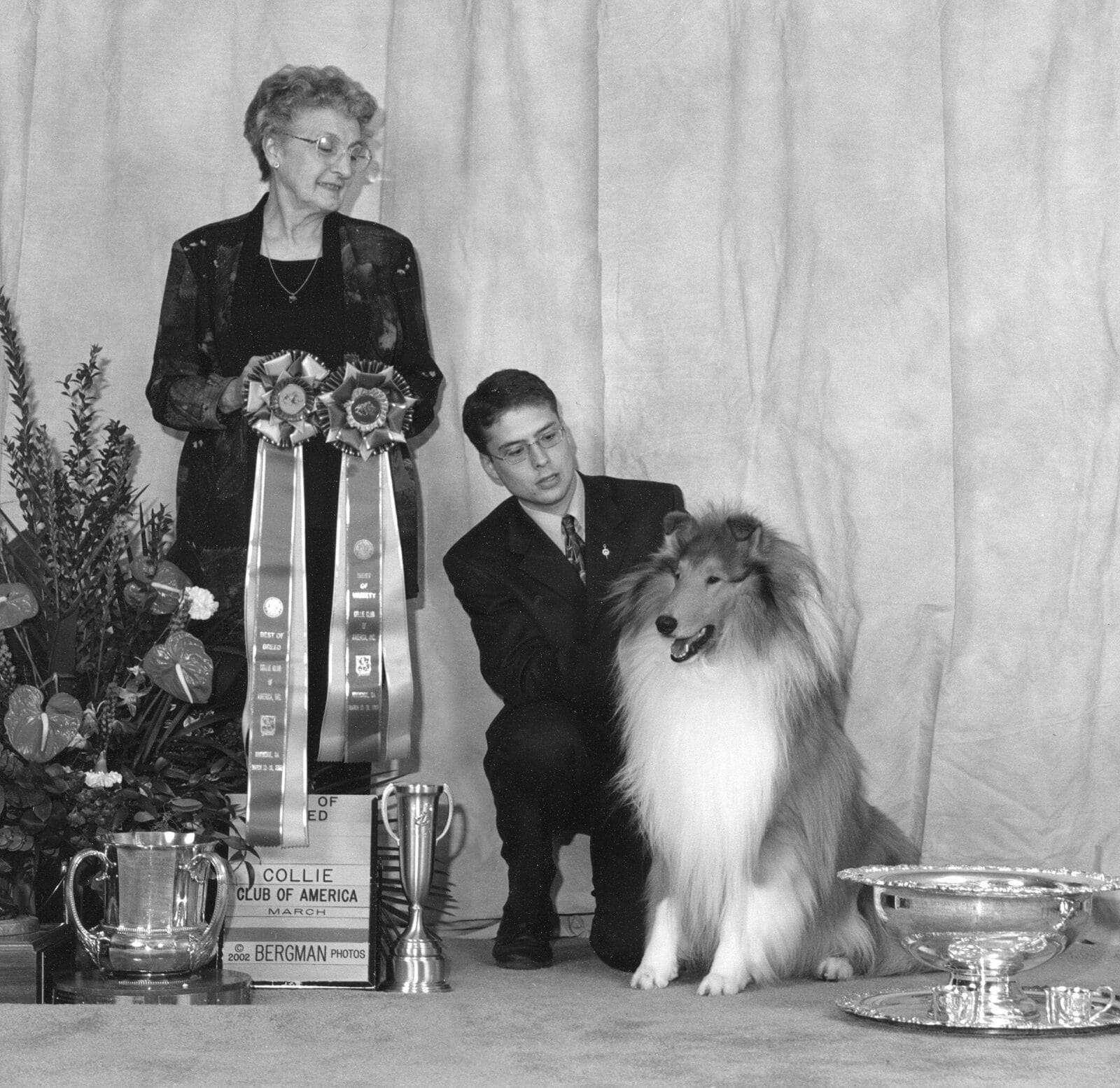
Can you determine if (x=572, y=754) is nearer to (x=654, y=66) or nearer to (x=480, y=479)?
(x=480, y=479)

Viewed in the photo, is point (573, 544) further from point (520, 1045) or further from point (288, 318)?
point (520, 1045)

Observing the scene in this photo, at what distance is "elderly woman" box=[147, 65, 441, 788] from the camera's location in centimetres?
318

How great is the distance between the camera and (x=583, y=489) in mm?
→ 3215

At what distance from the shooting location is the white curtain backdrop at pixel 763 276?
3406mm

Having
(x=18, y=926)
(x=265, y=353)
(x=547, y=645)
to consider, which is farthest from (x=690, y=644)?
(x=18, y=926)

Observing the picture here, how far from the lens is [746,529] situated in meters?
2.78

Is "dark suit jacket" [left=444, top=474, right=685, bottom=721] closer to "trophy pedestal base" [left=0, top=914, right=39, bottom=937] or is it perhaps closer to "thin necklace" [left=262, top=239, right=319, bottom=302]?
"thin necklace" [left=262, top=239, right=319, bottom=302]

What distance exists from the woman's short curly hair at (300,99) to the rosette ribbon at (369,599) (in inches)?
22.9

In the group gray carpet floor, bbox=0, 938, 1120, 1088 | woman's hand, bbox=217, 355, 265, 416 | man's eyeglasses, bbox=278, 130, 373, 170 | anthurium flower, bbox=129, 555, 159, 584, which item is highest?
man's eyeglasses, bbox=278, 130, 373, 170

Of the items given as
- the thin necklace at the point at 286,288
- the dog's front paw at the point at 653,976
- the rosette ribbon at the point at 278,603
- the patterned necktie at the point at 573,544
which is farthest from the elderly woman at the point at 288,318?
the dog's front paw at the point at 653,976

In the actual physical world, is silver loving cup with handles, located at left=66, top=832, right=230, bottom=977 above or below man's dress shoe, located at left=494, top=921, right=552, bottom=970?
above

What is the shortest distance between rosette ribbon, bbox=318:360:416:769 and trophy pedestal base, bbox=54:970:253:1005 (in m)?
0.56

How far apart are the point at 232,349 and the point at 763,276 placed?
4.21ft

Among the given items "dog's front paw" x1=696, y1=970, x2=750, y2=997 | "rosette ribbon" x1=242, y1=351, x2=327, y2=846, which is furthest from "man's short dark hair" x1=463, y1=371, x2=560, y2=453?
"dog's front paw" x1=696, y1=970, x2=750, y2=997
